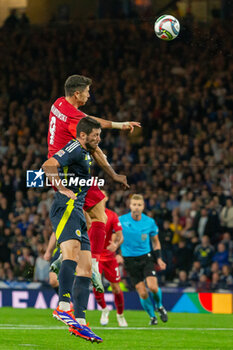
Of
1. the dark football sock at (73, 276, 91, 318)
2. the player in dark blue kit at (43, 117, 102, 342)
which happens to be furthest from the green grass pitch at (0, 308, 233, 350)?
the player in dark blue kit at (43, 117, 102, 342)

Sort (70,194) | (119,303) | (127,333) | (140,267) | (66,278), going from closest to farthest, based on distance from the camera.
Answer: (66,278)
(70,194)
(127,333)
(119,303)
(140,267)

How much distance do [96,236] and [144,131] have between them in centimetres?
1051

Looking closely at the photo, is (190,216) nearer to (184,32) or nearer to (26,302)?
(26,302)

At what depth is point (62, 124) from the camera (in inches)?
338

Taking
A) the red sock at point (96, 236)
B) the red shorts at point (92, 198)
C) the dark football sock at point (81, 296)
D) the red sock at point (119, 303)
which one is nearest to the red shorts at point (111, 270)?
the red sock at point (119, 303)

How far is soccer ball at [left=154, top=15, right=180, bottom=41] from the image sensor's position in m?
11.2

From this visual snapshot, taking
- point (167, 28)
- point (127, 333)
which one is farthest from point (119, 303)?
point (167, 28)

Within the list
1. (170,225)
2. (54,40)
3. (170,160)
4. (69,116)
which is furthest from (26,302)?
(54,40)

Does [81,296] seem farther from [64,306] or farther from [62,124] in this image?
[62,124]

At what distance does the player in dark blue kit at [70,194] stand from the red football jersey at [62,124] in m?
0.88

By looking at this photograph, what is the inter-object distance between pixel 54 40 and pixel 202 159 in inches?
369

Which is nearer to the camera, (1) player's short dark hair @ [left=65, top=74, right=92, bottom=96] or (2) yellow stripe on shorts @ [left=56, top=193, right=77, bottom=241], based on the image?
(2) yellow stripe on shorts @ [left=56, top=193, right=77, bottom=241]

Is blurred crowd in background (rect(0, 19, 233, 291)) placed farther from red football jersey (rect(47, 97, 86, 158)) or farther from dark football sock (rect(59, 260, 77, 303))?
dark football sock (rect(59, 260, 77, 303))

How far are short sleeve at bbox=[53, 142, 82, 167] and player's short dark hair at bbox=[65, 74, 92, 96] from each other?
1.05m
